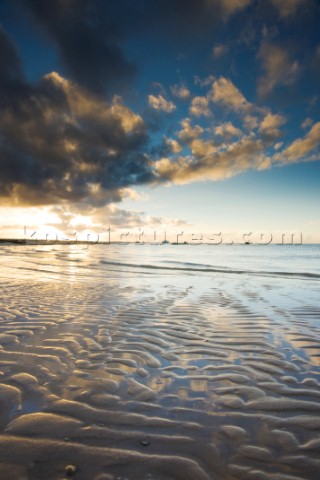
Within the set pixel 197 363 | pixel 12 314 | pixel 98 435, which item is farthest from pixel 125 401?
pixel 12 314

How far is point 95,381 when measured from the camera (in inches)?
161

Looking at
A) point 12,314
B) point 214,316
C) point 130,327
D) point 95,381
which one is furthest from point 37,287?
point 95,381

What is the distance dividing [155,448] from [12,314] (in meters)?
6.98

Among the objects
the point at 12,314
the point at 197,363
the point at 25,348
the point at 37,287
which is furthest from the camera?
the point at 37,287

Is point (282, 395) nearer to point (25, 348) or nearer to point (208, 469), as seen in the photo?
point (208, 469)

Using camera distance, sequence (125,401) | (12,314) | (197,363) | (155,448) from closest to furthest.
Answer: (155,448) → (125,401) → (197,363) → (12,314)

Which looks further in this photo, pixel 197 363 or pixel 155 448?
pixel 197 363

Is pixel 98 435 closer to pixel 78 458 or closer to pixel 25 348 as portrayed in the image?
pixel 78 458

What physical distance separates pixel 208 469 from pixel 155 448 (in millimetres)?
529

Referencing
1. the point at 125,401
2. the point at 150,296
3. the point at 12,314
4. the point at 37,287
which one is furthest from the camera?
the point at 37,287

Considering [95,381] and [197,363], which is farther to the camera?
[197,363]

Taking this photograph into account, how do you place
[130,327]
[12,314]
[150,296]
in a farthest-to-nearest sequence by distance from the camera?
[150,296] < [12,314] < [130,327]

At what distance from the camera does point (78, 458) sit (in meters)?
2.55

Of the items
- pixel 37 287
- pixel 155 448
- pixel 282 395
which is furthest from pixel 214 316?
pixel 37 287
